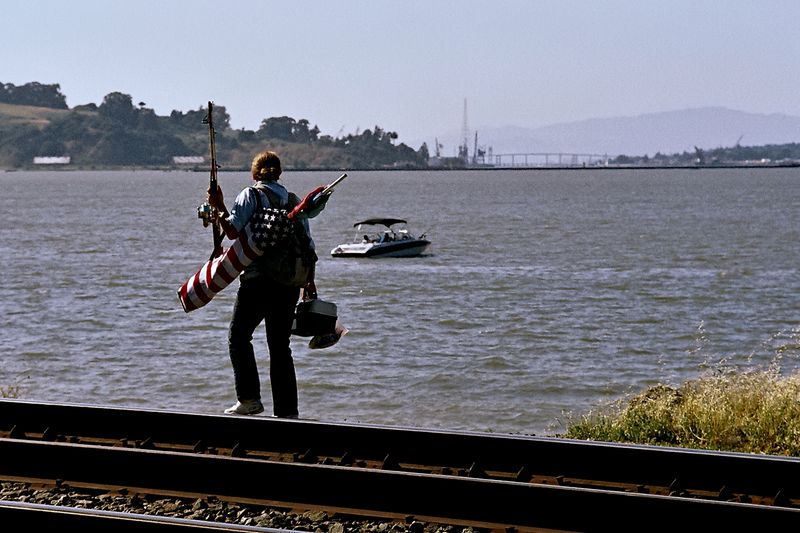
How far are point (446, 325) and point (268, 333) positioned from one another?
19422mm

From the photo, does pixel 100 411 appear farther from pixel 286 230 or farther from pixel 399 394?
pixel 399 394

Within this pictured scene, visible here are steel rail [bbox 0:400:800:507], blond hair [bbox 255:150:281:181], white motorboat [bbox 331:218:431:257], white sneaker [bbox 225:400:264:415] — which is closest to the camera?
steel rail [bbox 0:400:800:507]

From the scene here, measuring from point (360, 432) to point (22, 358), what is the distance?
16.3m

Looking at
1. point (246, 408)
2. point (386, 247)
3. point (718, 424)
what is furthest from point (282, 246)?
point (386, 247)

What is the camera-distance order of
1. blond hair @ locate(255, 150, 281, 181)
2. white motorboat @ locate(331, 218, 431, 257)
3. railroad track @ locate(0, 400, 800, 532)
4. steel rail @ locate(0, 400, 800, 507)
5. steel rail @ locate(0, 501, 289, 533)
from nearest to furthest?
1. steel rail @ locate(0, 501, 289, 533)
2. railroad track @ locate(0, 400, 800, 532)
3. steel rail @ locate(0, 400, 800, 507)
4. blond hair @ locate(255, 150, 281, 181)
5. white motorboat @ locate(331, 218, 431, 257)

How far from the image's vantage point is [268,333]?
32.5 ft

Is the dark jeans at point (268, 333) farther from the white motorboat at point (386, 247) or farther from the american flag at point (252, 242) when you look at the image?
the white motorboat at point (386, 247)

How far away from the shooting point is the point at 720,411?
1155 cm

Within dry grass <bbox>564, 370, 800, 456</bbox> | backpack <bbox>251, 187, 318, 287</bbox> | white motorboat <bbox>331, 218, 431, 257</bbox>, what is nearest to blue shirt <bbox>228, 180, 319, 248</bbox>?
backpack <bbox>251, 187, 318, 287</bbox>

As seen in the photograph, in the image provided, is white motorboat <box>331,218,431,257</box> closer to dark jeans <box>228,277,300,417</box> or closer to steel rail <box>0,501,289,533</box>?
dark jeans <box>228,277,300,417</box>

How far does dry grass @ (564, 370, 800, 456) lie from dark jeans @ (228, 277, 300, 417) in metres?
3.14

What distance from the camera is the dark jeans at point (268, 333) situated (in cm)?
974

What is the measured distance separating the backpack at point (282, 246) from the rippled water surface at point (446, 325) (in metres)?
7.48

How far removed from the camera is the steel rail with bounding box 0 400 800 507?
791cm
